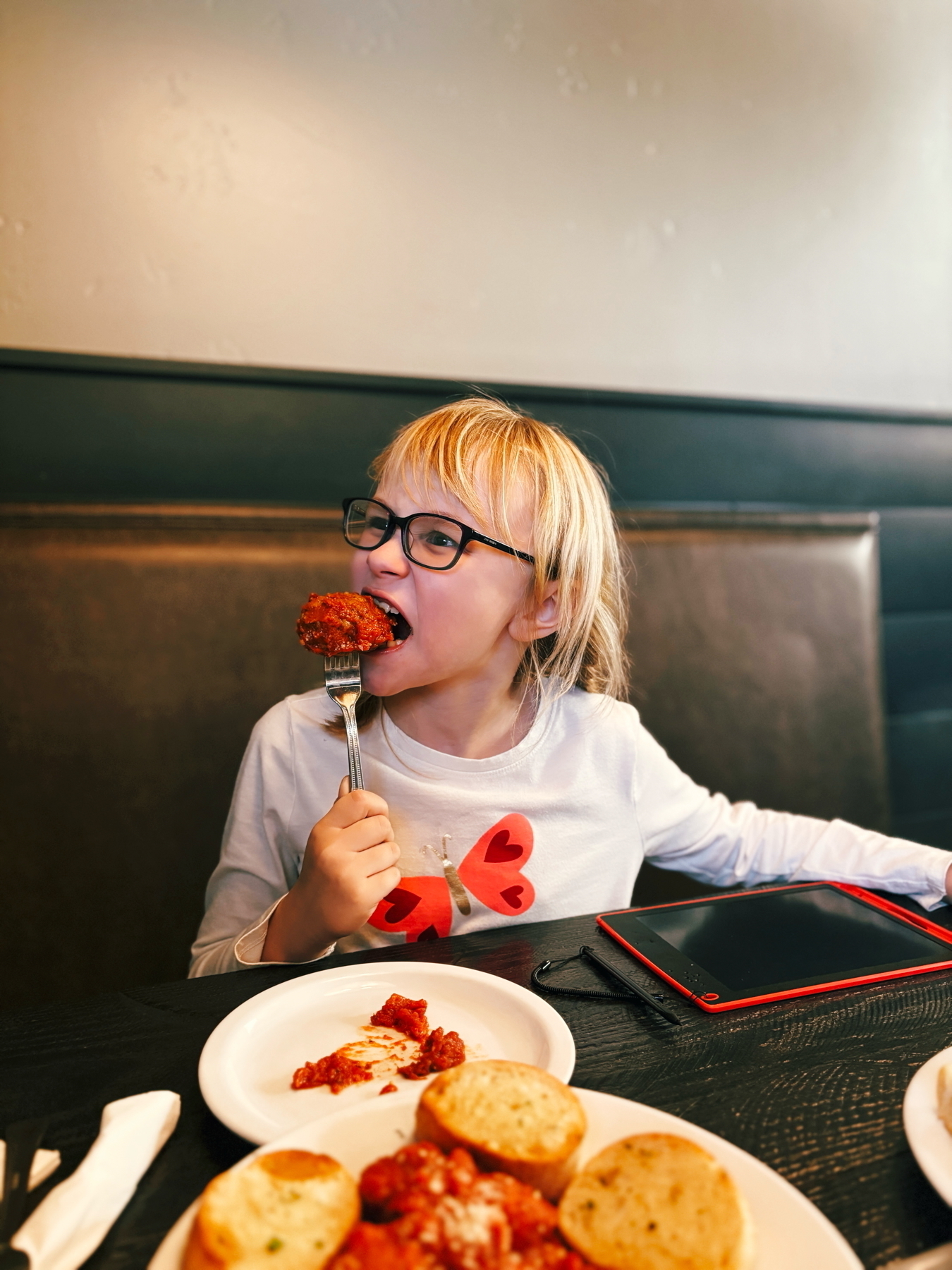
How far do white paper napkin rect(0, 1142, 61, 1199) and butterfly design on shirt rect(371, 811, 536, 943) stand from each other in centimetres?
60

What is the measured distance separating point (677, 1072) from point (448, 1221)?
0.30m

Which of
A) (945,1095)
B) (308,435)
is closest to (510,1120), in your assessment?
(945,1095)

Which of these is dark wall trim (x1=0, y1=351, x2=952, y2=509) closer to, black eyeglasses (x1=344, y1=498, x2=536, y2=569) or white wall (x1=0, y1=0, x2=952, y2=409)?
white wall (x1=0, y1=0, x2=952, y2=409)

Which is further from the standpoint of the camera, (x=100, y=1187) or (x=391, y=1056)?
(x=391, y=1056)

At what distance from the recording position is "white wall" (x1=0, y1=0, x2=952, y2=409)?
1.65 metres

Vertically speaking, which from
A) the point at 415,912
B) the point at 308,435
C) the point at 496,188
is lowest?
the point at 415,912

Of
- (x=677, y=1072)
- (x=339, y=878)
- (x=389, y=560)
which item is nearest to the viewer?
(x=677, y=1072)

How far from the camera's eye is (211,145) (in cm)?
173

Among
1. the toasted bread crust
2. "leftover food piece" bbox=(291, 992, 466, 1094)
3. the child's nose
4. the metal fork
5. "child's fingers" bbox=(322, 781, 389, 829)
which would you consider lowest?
"leftover food piece" bbox=(291, 992, 466, 1094)

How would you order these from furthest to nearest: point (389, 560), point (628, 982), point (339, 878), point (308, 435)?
point (308, 435) → point (389, 560) → point (339, 878) → point (628, 982)

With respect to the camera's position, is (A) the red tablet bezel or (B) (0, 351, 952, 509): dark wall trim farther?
(B) (0, 351, 952, 509): dark wall trim

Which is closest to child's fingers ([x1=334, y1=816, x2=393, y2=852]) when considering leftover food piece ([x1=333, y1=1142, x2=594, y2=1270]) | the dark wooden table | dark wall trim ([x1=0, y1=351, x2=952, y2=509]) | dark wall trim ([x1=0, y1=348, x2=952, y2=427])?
the dark wooden table

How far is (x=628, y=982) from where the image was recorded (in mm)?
794

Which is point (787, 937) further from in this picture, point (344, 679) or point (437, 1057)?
point (344, 679)
